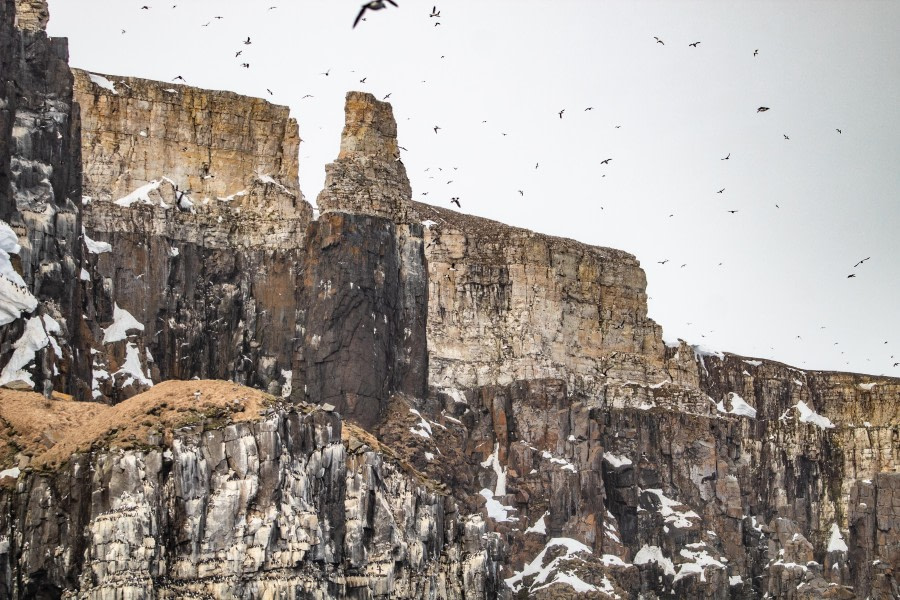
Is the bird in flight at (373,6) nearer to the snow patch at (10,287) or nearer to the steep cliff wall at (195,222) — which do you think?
the snow patch at (10,287)

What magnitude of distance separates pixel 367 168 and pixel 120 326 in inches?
1044

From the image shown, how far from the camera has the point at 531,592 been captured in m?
156

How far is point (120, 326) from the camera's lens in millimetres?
152875

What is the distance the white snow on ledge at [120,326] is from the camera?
495ft

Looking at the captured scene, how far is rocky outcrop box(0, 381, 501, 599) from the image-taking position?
109m

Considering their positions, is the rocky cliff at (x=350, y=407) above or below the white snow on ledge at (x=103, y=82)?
below

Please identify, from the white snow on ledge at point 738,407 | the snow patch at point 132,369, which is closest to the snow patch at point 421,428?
the snow patch at point 132,369

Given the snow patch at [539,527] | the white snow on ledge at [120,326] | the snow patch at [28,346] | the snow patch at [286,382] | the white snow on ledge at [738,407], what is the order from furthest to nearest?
the white snow on ledge at [738,407] < the snow patch at [539,527] < the snow patch at [286,382] < the white snow on ledge at [120,326] < the snow patch at [28,346]

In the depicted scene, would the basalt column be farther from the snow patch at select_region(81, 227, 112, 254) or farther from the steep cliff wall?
the snow patch at select_region(81, 227, 112, 254)

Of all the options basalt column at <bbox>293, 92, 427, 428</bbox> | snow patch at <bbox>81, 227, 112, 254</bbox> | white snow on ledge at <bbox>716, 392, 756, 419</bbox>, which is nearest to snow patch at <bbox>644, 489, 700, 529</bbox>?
white snow on ledge at <bbox>716, 392, 756, 419</bbox>

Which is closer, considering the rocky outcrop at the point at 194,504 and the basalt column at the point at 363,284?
the rocky outcrop at the point at 194,504

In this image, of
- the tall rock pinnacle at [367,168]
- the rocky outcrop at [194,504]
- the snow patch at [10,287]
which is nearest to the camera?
the rocky outcrop at [194,504]

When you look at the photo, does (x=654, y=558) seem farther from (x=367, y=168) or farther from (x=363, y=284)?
(x=367, y=168)

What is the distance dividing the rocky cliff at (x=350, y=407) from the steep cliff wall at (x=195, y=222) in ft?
0.69
